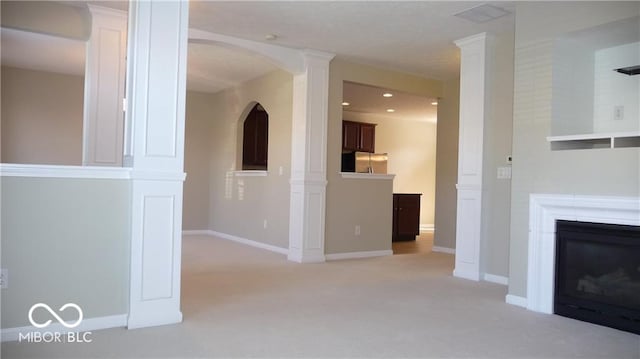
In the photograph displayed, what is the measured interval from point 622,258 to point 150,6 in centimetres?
355

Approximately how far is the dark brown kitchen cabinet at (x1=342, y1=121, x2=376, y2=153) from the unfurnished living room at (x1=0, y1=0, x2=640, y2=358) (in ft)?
9.28

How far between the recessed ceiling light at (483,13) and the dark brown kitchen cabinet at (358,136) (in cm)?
529

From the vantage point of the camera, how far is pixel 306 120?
581 centimetres

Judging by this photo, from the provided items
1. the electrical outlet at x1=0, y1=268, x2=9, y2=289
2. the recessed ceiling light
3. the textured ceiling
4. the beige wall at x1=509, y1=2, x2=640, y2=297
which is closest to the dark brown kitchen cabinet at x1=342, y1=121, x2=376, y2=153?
the textured ceiling

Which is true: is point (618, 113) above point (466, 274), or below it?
above

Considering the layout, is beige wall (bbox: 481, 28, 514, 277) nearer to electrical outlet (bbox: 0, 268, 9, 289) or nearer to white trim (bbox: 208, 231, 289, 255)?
white trim (bbox: 208, 231, 289, 255)

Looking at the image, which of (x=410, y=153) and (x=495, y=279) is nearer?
(x=495, y=279)

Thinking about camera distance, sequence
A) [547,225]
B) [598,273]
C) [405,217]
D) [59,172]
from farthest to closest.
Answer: [405,217], [547,225], [598,273], [59,172]

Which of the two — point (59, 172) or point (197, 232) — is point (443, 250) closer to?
point (197, 232)

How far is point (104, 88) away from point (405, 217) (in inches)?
211

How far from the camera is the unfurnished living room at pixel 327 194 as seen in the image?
115 inches

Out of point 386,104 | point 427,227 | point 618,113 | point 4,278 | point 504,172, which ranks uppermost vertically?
point 386,104

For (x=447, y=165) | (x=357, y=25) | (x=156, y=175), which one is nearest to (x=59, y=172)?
(x=156, y=175)

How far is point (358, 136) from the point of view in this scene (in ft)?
32.5
